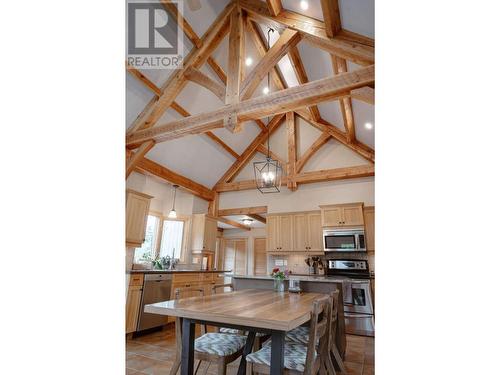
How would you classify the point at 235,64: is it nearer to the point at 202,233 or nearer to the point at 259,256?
the point at 202,233

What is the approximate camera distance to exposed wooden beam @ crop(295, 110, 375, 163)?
18.6ft

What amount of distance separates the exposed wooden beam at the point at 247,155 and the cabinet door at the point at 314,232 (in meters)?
2.25

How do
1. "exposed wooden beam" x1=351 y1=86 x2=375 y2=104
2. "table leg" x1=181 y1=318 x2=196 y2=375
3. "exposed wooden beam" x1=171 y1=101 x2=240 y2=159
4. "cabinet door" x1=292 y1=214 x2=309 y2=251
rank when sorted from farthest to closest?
"cabinet door" x1=292 y1=214 x2=309 y2=251 → "exposed wooden beam" x1=171 y1=101 x2=240 y2=159 → "exposed wooden beam" x1=351 y1=86 x2=375 y2=104 → "table leg" x1=181 y1=318 x2=196 y2=375

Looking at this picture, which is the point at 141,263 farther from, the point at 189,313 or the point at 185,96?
the point at 189,313

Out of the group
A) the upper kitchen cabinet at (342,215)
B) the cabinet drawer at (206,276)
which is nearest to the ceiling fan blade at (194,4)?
the upper kitchen cabinet at (342,215)

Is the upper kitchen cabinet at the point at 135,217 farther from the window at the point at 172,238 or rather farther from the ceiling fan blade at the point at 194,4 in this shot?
the ceiling fan blade at the point at 194,4

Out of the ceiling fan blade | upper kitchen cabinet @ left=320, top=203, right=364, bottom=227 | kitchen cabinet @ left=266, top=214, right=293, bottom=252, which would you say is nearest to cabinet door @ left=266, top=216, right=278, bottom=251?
kitchen cabinet @ left=266, top=214, right=293, bottom=252

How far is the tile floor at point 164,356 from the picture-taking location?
2.66m

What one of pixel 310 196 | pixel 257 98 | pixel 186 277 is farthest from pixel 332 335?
pixel 310 196

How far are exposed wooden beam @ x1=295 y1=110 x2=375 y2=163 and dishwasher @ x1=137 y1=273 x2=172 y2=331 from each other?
4.43 m

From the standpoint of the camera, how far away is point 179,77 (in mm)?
4562

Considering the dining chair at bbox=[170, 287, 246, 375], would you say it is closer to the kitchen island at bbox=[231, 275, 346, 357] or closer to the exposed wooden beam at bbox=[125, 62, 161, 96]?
the kitchen island at bbox=[231, 275, 346, 357]
